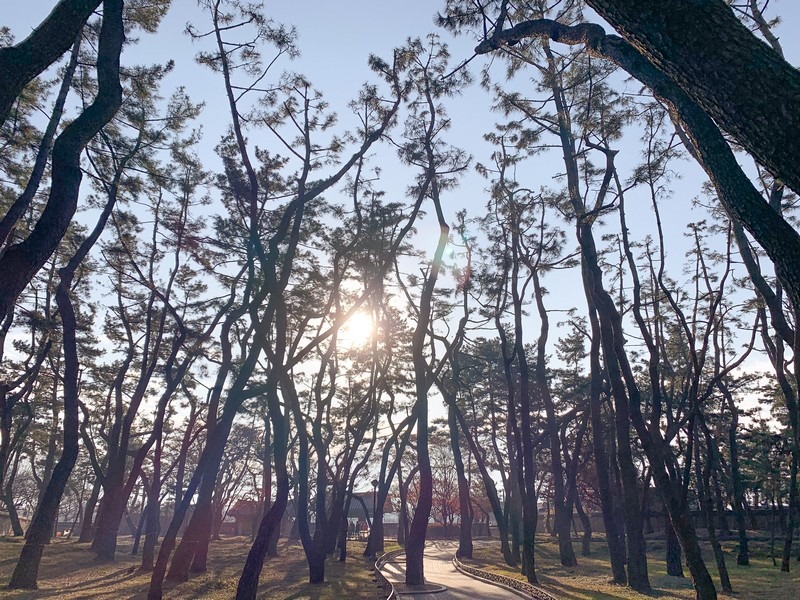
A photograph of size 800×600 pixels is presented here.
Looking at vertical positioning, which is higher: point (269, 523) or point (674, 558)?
point (269, 523)

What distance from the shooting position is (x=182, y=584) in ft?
47.4

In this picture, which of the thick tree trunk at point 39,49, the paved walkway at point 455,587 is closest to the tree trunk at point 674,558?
the paved walkway at point 455,587

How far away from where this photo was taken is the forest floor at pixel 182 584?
13086 millimetres

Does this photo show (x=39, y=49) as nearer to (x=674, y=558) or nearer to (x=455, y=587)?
(x=455, y=587)

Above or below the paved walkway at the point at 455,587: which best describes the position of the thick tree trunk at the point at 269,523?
above

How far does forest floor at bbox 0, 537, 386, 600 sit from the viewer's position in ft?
42.9

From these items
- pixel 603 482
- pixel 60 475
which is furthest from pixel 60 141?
pixel 603 482

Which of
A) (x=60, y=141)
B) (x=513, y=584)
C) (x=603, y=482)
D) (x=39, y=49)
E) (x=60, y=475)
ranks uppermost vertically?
(x=39, y=49)

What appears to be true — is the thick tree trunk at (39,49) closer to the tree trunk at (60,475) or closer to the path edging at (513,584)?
the tree trunk at (60,475)

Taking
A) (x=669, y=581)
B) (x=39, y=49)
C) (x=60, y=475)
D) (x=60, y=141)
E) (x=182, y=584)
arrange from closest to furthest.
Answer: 1. (x=39, y=49)
2. (x=60, y=141)
3. (x=60, y=475)
4. (x=182, y=584)
5. (x=669, y=581)

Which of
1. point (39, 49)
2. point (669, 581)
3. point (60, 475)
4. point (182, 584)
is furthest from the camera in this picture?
point (669, 581)

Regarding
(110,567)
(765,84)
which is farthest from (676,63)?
(110,567)

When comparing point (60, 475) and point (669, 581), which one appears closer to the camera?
point (60, 475)

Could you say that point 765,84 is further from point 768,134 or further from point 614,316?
point 614,316
